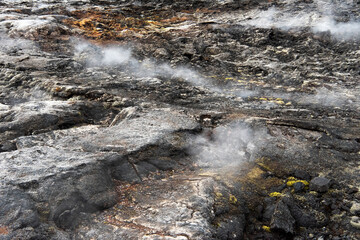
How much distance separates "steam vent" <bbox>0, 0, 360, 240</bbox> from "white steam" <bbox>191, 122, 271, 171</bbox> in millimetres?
21

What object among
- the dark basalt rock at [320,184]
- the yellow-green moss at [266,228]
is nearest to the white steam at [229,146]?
the dark basalt rock at [320,184]

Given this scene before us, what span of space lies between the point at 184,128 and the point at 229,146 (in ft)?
2.30

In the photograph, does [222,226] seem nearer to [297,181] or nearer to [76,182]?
[297,181]

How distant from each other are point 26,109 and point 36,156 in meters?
1.44

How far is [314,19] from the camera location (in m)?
8.38

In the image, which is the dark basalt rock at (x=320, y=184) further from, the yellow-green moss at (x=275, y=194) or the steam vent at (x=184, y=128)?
the yellow-green moss at (x=275, y=194)

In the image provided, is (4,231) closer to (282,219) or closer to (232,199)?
(232,199)

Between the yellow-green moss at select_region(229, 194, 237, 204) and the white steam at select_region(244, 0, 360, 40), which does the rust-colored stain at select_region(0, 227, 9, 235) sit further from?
the white steam at select_region(244, 0, 360, 40)

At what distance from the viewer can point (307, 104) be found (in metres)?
5.49

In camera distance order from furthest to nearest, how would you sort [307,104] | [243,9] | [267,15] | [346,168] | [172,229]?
[243,9]
[267,15]
[307,104]
[346,168]
[172,229]

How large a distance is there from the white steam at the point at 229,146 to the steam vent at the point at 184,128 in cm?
2

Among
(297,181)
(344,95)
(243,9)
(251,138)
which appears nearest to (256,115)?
(251,138)

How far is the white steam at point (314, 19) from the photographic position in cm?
786

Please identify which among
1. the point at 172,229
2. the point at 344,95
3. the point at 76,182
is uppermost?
the point at 76,182
